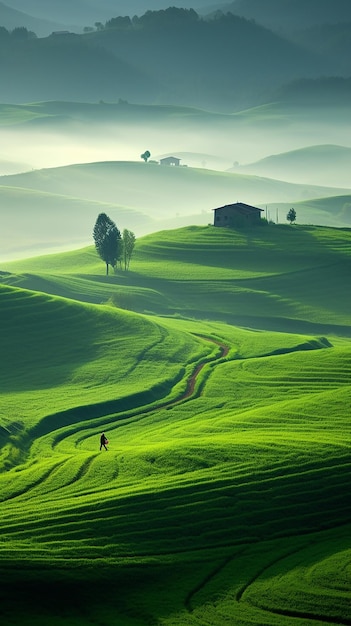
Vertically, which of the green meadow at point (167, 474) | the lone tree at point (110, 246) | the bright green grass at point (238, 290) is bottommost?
the green meadow at point (167, 474)

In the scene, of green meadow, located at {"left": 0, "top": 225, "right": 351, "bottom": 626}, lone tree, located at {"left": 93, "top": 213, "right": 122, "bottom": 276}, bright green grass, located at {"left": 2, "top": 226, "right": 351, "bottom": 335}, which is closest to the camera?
green meadow, located at {"left": 0, "top": 225, "right": 351, "bottom": 626}

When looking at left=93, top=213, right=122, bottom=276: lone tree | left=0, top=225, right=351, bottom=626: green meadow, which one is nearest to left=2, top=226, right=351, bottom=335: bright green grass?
left=93, top=213, right=122, bottom=276: lone tree

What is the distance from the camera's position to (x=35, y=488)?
72250 mm

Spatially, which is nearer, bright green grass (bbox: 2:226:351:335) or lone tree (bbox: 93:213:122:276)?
bright green grass (bbox: 2:226:351:335)

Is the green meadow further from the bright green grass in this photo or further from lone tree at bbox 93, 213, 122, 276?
lone tree at bbox 93, 213, 122, 276

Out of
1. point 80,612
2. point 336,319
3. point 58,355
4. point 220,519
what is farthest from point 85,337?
point 80,612

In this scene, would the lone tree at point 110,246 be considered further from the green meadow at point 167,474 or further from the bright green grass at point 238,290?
the green meadow at point 167,474

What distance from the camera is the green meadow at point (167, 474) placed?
57.4 m

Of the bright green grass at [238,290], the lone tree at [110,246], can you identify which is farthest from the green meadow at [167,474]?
the lone tree at [110,246]

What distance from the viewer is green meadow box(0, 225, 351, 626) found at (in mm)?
57438

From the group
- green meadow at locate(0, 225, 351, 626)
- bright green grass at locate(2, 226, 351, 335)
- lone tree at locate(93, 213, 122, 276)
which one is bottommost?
green meadow at locate(0, 225, 351, 626)

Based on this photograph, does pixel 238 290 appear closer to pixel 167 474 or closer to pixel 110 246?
pixel 110 246

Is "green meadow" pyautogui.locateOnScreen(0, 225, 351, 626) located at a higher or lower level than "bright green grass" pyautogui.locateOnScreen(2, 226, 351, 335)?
lower

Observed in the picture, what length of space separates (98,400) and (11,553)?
41.6 metres
